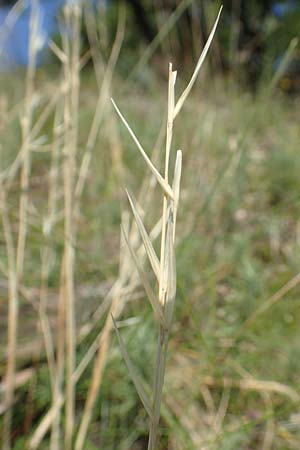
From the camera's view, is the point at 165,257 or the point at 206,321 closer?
the point at 165,257

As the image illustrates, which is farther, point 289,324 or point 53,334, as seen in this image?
point 289,324

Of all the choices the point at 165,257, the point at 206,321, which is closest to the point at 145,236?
the point at 165,257

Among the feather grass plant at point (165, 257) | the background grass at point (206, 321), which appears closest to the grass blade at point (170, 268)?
the feather grass plant at point (165, 257)

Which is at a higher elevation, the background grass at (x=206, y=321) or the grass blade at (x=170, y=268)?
the grass blade at (x=170, y=268)

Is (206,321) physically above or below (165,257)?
below

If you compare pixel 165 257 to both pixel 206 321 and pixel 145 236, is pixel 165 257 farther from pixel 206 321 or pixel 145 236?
pixel 206 321

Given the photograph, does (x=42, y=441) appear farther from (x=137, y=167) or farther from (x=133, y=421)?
(x=137, y=167)

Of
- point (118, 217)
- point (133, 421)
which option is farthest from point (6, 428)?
point (118, 217)

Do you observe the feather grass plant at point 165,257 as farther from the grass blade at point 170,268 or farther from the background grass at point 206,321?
the background grass at point 206,321

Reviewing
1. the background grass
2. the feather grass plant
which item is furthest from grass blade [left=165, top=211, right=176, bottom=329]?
the background grass

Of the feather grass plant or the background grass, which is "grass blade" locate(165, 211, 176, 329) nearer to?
the feather grass plant

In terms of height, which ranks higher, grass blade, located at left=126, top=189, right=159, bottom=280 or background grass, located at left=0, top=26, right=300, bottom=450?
grass blade, located at left=126, top=189, right=159, bottom=280
